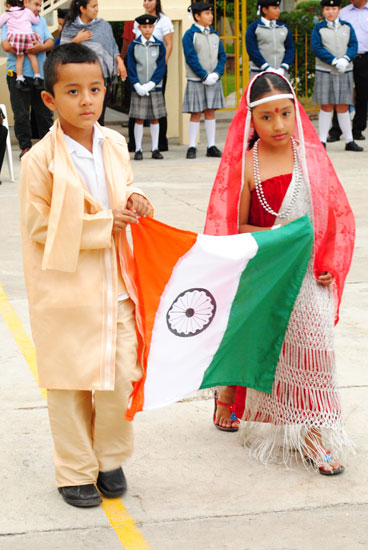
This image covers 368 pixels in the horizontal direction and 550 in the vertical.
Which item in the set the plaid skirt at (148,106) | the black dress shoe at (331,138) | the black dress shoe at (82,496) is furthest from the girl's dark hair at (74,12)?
the black dress shoe at (82,496)

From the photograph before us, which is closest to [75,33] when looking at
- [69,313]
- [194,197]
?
[194,197]

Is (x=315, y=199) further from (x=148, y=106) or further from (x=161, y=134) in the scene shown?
(x=161, y=134)

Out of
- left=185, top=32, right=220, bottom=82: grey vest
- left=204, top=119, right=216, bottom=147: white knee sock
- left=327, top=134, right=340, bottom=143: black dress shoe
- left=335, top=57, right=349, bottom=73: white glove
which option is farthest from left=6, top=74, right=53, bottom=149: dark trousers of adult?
left=327, top=134, right=340, bottom=143: black dress shoe

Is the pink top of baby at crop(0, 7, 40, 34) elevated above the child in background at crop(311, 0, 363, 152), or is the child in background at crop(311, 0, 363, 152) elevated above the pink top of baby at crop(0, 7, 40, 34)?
the pink top of baby at crop(0, 7, 40, 34)

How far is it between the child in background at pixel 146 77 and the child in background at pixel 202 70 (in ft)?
1.18

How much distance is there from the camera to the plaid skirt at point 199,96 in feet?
40.4

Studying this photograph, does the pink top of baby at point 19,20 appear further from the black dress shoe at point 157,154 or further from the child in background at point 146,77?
the black dress shoe at point 157,154

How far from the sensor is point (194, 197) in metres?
9.51

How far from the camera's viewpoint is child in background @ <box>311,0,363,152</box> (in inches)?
480

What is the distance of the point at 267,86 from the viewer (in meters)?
3.61

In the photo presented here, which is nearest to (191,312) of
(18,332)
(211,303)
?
(211,303)

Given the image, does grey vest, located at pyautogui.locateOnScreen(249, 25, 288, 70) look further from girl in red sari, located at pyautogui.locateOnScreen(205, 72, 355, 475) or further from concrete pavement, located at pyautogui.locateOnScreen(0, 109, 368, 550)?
girl in red sari, located at pyautogui.locateOnScreen(205, 72, 355, 475)

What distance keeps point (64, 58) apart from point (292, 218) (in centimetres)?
108

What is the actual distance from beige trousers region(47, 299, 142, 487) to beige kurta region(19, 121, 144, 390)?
77mm
